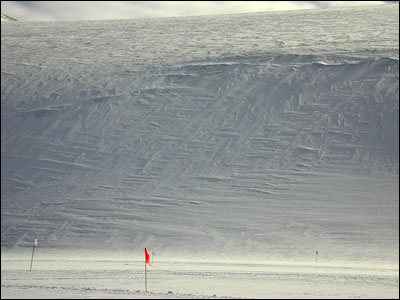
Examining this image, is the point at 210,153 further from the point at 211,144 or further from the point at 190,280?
the point at 190,280

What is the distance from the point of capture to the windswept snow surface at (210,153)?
53.4ft

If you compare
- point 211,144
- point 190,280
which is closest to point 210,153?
point 211,144

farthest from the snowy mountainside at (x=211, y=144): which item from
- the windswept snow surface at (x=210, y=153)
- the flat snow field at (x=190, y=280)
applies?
the flat snow field at (x=190, y=280)

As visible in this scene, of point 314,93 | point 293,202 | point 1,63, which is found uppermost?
point 1,63

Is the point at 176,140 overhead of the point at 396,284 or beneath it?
overhead

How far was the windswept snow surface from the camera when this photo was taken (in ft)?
53.4

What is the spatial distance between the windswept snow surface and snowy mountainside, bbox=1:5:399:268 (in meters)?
0.06

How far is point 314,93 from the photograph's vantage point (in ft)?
72.7

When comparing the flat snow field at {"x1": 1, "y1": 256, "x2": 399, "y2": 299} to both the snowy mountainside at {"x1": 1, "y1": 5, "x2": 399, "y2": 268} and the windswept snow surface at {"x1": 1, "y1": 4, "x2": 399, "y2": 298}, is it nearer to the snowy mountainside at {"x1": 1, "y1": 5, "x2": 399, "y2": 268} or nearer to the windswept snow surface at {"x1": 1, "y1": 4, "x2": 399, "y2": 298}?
the windswept snow surface at {"x1": 1, "y1": 4, "x2": 399, "y2": 298}

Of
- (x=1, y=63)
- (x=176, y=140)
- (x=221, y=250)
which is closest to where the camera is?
(x=221, y=250)

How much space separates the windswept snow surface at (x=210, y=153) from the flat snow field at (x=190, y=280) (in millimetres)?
124

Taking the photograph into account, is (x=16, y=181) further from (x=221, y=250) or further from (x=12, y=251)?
(x=221, y=250)

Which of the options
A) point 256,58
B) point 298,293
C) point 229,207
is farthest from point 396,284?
point 256,58

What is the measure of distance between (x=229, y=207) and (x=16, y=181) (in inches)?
288
